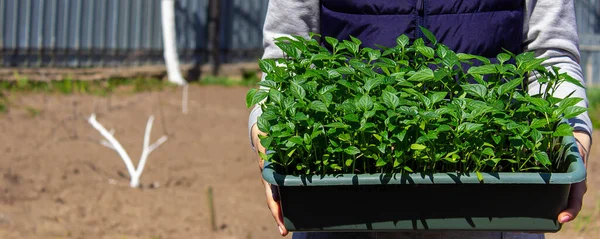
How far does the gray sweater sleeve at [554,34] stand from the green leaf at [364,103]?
0.49 metres

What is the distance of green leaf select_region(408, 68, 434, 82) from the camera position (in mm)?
1532

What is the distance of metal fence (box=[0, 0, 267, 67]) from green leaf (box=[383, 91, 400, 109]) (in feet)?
22.0

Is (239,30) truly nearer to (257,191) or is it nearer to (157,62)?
(157,62)

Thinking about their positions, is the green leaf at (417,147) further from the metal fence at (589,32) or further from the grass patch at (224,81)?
the metal fence at (589,32)

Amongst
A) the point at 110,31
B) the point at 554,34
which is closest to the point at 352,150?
the point at 554,34

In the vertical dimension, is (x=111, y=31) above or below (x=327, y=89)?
below

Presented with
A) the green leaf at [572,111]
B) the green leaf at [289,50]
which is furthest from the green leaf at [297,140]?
the green leaf at [572,111]

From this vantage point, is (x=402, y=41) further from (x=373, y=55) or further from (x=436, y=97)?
(x=436, y=97)

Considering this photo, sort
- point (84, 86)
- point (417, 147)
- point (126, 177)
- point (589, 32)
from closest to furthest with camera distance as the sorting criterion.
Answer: point (417, 147) < point (126, 177) < point (84, 86) < point (589, 32)

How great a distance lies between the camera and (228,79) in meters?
9.66

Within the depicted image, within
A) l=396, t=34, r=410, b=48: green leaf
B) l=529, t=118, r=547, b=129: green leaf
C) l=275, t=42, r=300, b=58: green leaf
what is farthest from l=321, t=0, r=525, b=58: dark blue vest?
l=529, t=118, r=547, b=129: green leaf

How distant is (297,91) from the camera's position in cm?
152

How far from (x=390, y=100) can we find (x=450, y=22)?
1.33 ft

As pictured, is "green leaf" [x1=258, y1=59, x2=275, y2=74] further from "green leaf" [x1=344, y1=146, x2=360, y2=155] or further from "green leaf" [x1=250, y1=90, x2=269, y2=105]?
"green leaf" [x1=344, y1=146, x2=360, y2=155]
